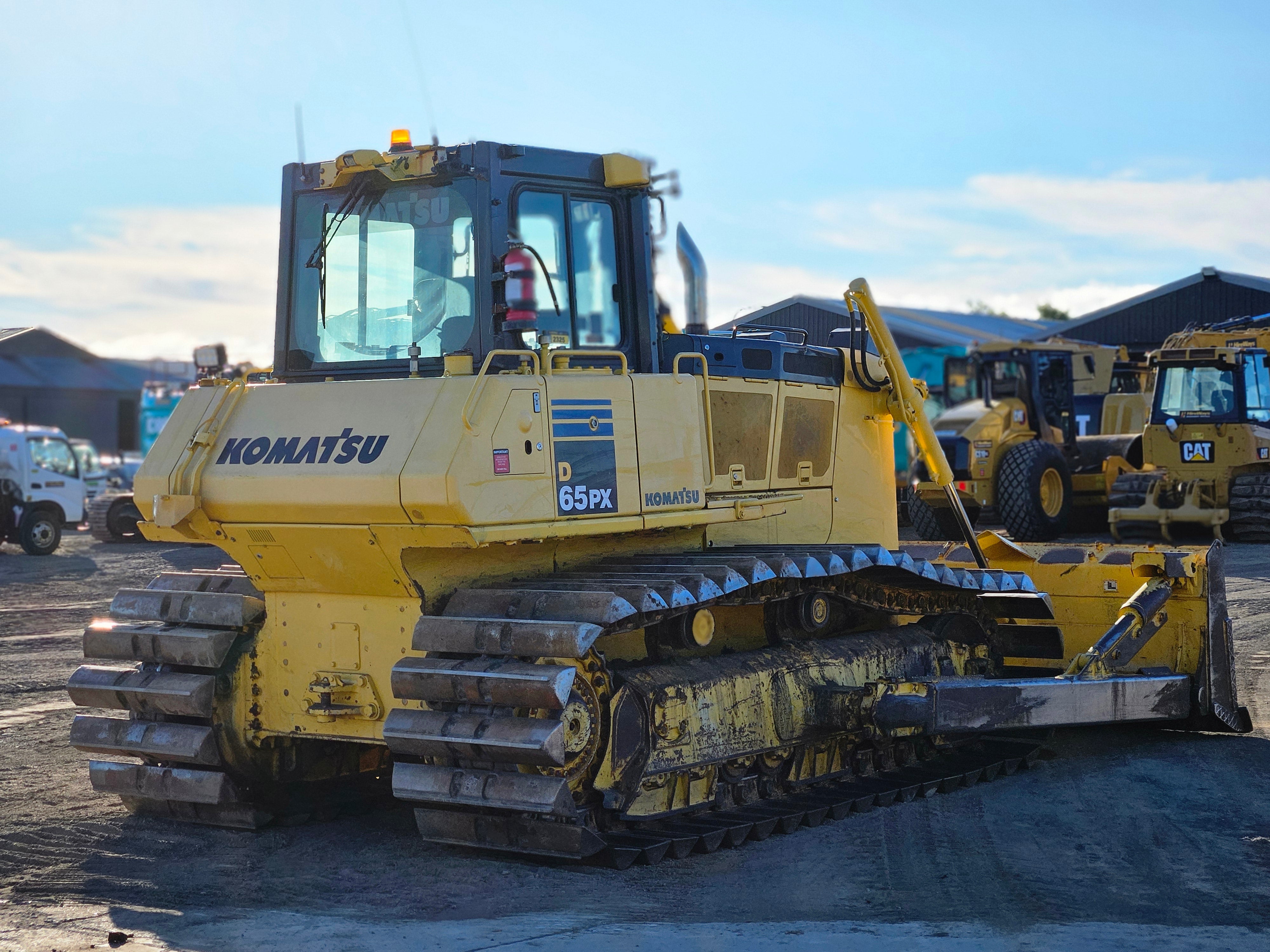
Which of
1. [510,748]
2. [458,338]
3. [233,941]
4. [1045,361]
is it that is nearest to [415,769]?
[510,748]

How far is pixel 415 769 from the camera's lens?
625 centimetres

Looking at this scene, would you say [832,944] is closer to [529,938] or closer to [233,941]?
[529,938]

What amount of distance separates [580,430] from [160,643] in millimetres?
2499

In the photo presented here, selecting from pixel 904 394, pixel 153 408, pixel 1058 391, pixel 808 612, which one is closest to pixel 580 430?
pixel 808 612

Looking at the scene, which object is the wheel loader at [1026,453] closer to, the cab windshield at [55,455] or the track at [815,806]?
the track at [815,806]

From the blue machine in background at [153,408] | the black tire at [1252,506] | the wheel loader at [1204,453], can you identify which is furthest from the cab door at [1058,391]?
the blue machine in background at [153,408]

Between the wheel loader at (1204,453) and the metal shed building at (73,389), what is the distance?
130 feet

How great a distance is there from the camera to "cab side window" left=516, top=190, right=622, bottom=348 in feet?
22.5

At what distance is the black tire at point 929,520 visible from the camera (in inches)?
832

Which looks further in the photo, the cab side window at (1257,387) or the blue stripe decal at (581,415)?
the cab side window at (1257,387)

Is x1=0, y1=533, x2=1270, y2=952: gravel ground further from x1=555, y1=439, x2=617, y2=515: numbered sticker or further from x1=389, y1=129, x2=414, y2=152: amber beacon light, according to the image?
x1=389, y1=129, x2=414, y2=152: amber beacon light

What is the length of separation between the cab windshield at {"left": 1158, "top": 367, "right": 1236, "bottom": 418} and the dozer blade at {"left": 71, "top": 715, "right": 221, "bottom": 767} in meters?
17.6

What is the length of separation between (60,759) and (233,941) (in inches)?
158

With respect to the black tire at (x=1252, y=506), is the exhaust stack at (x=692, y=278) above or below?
above
